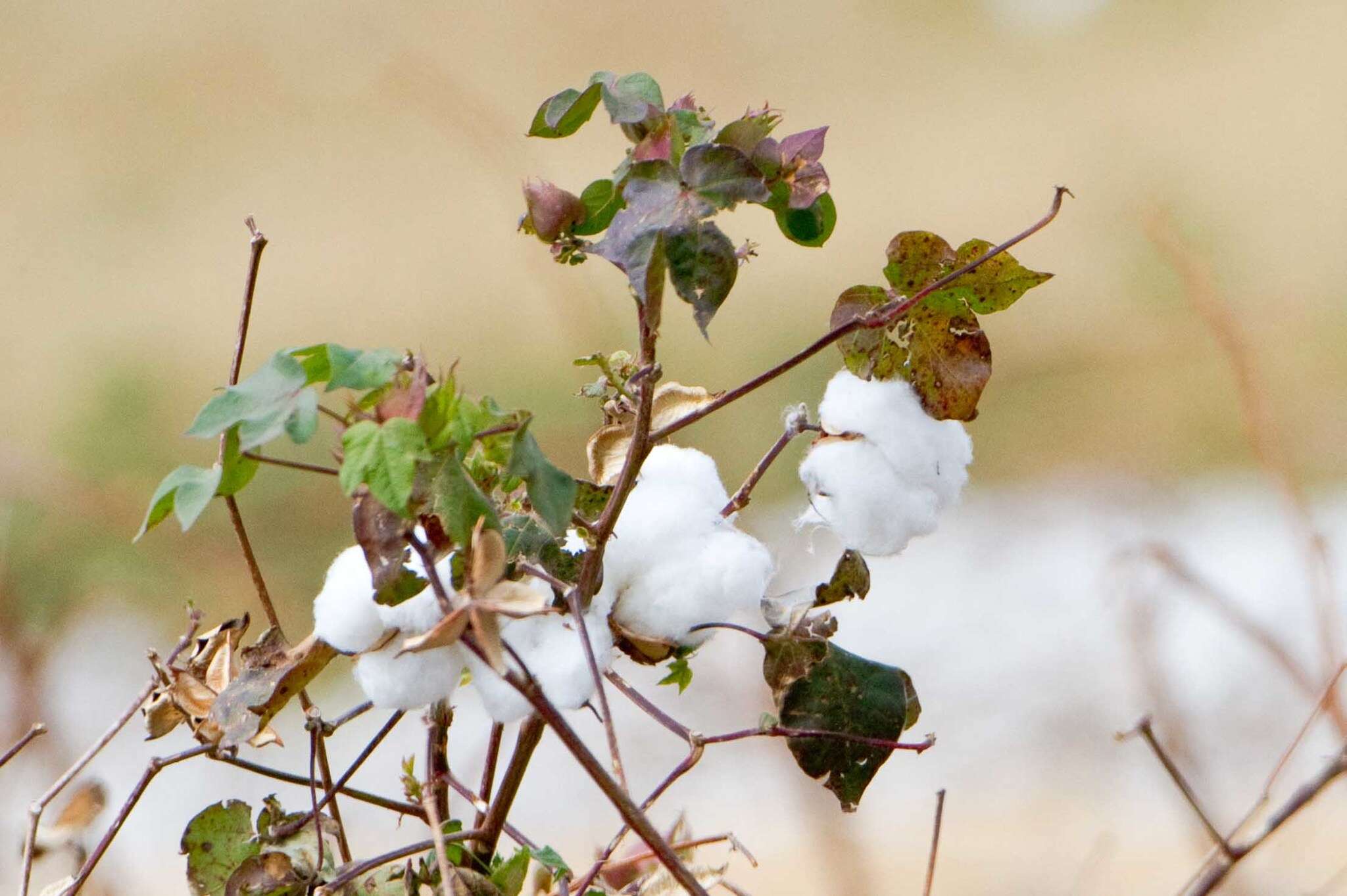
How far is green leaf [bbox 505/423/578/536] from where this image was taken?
0.31 meters

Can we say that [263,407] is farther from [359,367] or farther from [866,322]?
[866,322]

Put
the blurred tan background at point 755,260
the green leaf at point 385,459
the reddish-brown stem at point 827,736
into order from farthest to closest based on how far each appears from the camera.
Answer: the blurred tan background at point 755,260 → the reddish-brown stem at point 827,736 → the green leaf at point 385,459

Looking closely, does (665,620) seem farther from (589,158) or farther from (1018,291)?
(589,158)

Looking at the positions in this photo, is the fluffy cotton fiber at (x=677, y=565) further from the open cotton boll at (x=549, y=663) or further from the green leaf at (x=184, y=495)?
the green leaf at (x=184, y=495)

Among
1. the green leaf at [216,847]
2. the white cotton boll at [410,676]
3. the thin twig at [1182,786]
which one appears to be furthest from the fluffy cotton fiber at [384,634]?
the thin twig at [1182,786]

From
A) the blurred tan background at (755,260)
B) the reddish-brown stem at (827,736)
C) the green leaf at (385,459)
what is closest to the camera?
the green leaf at (385,459)

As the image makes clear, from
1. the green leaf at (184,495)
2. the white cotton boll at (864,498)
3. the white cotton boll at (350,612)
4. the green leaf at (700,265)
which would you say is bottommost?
the white cotton boll at (350,612)

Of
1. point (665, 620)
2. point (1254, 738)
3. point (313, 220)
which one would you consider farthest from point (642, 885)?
point (313, 220)

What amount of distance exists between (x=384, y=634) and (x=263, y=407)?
8 centimetres

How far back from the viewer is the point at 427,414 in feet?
1.01

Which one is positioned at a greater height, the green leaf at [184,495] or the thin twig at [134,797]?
the green leaf at [184,495]

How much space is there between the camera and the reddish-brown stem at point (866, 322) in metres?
0.35

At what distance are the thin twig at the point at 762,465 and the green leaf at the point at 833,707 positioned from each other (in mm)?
44

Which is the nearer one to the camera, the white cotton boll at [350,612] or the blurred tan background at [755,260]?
the white cotton boll at [350,612]
